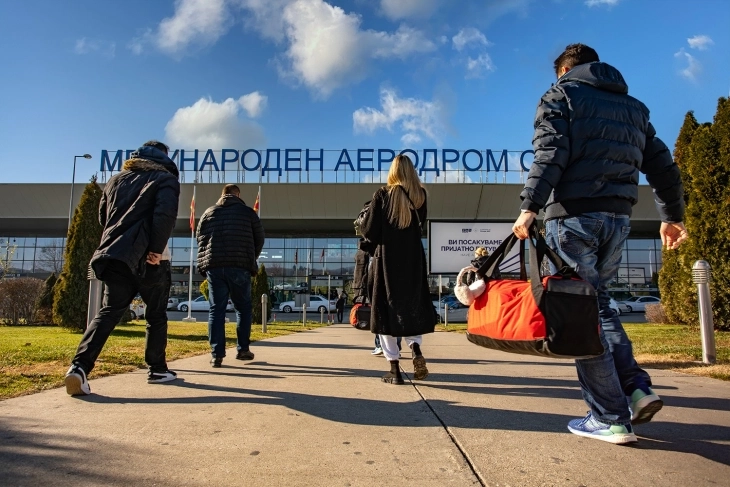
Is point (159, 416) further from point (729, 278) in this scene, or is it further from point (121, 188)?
point (729, 278)

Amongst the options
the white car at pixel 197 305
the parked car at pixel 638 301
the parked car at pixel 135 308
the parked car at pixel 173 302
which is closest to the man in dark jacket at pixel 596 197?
the parked car at pixel 135 308

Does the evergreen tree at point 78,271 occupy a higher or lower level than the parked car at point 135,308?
higher

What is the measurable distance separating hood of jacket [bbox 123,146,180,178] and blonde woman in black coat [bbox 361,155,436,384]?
1686 mm

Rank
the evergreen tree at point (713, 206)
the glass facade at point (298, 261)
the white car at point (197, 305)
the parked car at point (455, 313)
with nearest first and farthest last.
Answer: the evergreen tree at point (713, 206)
the parked car at point (455, 313)
the white car at point (197, 305)
the glass facade at point (298, 261)

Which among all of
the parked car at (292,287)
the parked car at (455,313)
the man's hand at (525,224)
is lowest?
the parked car at (455,313)

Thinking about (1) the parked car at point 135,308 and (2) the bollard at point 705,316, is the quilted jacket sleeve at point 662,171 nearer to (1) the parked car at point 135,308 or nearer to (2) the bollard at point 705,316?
(2) the bollard at point 705,316

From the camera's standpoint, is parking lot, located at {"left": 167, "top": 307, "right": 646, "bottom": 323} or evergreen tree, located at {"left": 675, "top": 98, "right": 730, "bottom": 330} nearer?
evergreen tree, located at {"left": 675, "top": 98, "right": 730, "bottom": 330}

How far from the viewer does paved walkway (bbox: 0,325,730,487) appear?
1.89m

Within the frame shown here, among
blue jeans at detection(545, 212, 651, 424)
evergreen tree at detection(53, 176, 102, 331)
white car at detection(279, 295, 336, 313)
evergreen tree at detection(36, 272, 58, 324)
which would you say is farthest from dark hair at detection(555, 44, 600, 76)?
white car at detection(279, 295, 336, 313)

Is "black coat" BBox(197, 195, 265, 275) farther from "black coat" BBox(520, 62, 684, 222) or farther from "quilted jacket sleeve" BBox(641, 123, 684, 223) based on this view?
"quilted jacket sleeve" BBox(641, 123, 684, 223)

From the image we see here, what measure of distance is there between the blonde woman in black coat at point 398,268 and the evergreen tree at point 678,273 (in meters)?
8.28

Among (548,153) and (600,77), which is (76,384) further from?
(600,77)

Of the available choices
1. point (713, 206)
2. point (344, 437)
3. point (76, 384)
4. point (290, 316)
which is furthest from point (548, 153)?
point (290, 316)

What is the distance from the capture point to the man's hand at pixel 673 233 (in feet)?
9.30
